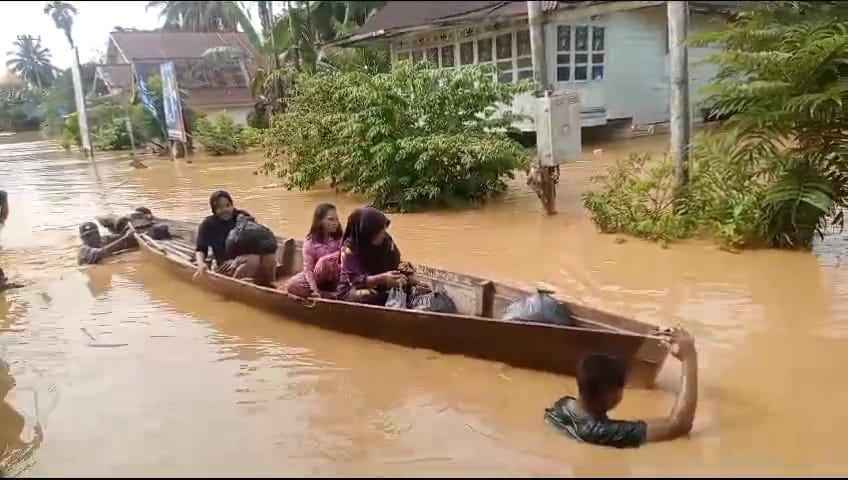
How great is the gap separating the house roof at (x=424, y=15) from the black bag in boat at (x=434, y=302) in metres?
1.42

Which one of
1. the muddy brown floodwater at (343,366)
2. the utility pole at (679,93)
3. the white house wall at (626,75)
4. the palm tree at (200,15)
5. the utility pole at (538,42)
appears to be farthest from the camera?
the white house wall at (626,75)

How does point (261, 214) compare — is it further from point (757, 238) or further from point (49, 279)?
point (757, 238)

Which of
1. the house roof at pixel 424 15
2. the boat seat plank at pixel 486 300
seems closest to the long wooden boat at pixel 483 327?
the boat seat plank at pixel 486 300

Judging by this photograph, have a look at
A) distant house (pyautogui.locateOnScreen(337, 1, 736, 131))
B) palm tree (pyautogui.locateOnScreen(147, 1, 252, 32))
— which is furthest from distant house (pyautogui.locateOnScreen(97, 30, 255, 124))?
distant house (pyautogui.locateOnScreen(337, 1, 736, 131))

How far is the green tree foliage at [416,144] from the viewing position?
7.32 metres

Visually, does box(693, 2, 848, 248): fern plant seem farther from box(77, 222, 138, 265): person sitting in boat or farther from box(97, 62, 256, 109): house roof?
box(77, 222, 138, 265): person sitting in boat

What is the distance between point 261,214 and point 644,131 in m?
3.98

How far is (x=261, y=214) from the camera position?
7043mm

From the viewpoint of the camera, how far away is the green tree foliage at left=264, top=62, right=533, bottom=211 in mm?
7324

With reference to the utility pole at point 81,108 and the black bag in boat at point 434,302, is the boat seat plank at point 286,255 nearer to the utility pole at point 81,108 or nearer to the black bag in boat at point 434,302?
the utility pole at point 81,108

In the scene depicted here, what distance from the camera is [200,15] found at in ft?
10.2

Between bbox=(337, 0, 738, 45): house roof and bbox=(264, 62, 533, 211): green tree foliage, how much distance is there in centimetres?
252

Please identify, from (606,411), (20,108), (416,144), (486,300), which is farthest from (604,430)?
(416,144)

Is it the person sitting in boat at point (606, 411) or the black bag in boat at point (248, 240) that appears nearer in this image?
the person sitting in boat at point (606, 411)
